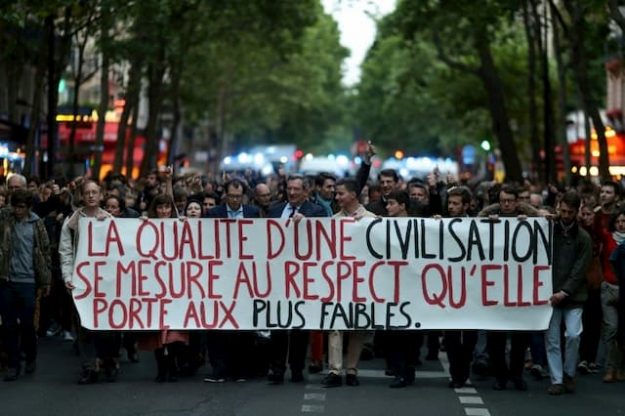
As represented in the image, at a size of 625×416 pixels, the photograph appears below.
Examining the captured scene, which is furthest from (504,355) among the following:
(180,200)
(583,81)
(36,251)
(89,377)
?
(583,81)

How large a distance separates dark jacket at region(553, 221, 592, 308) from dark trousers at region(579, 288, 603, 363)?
5.71 ft

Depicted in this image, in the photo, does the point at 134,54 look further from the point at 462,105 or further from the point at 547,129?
the point at 462,105

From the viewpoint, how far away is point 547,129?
4078cm

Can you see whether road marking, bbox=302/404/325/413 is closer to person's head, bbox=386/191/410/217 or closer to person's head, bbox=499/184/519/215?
person's head, bbox=386/191/410/217

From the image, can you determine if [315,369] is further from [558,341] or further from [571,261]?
[571,261]

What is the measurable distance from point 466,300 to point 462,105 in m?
44.9

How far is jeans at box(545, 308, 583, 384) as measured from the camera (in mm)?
14234

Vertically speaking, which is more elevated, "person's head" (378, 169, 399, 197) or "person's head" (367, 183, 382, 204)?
"person's head" (378, 169, 399, 197)

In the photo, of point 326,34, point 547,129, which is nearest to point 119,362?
point 547,129

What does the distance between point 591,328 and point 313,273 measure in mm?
3033

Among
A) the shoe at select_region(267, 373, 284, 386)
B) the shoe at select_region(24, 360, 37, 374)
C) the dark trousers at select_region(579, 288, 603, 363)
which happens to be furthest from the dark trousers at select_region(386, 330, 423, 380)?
the shoe at select_region(24, 360, 37, 374)

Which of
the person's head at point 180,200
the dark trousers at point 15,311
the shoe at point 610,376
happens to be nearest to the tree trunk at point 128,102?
the person's head at point 180,200

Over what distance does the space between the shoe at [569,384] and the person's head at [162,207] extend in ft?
12.0

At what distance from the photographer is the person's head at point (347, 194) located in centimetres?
1455
